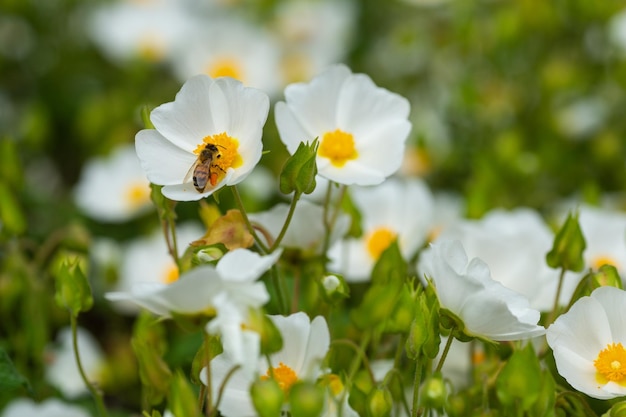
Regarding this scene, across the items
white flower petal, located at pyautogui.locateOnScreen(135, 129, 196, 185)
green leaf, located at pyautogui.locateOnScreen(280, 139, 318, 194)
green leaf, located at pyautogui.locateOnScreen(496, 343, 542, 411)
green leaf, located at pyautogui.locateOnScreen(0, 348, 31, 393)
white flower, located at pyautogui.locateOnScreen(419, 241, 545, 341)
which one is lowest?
green leaf, located at pyautogui.locateOnScreen(0, 348, 31, 393)

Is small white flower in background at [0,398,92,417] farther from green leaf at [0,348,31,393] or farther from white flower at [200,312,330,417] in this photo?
white flower at [200,312,330,417]

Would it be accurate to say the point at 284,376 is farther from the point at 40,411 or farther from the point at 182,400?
the point at 40,411

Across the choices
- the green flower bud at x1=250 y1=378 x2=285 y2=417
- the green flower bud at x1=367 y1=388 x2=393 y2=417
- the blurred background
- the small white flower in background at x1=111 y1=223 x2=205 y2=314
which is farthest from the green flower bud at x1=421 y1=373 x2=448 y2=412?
the small white flower in background at x1=111 y1=223 x2=205 y2=314

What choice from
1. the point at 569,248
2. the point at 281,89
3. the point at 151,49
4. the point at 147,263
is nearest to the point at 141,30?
the point at 151,49

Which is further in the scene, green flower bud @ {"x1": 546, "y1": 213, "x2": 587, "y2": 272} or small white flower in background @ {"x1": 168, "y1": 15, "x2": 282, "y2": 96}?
small white flower in background @ {"x1": 168, "y1": 15, "x2": 282, "y2": 96}

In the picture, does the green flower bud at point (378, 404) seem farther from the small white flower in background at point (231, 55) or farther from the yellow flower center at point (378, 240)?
the small white flower in background at point (231, 55)

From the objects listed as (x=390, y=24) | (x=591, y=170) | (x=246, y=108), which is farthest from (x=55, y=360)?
(x=390, y=24)

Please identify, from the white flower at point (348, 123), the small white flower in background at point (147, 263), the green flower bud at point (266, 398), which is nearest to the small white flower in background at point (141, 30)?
the small white flower in background at point (147, 263)
